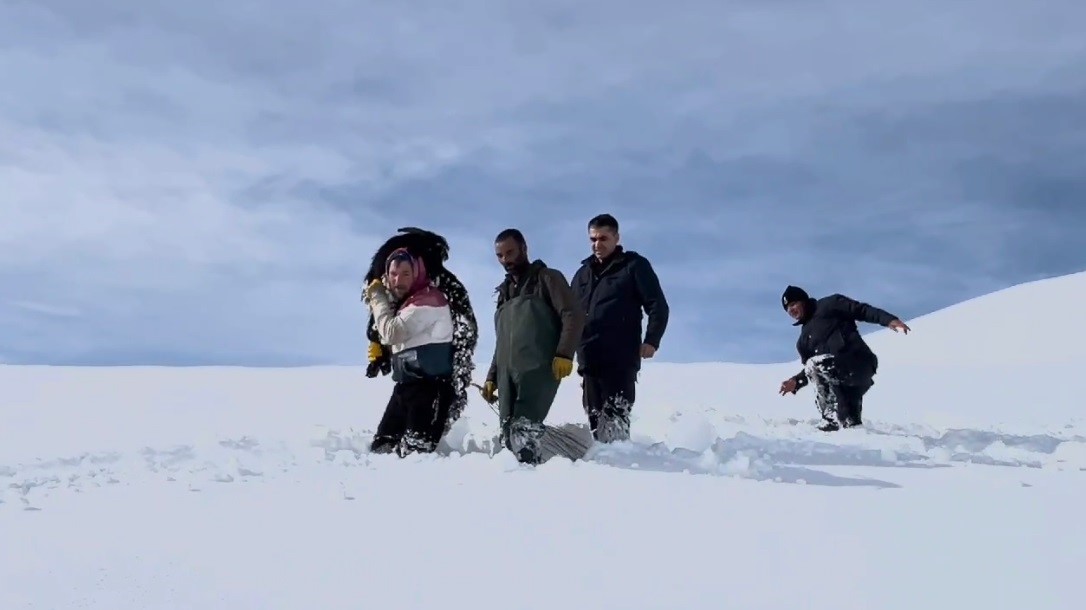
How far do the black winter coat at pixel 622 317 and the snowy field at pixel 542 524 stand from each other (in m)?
0.71

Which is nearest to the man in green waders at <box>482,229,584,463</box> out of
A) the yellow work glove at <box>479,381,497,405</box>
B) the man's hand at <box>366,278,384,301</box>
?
the yellow work glove at <box>479,381,497,405</box>

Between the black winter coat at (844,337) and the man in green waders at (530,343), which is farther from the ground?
the black winter coat at (844,337)

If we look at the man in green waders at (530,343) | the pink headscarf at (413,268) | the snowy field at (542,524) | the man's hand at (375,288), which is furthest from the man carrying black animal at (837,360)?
the man's hand at (375,288)

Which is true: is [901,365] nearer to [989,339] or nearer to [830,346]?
[989,339]

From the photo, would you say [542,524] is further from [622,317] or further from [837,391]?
[837,391]

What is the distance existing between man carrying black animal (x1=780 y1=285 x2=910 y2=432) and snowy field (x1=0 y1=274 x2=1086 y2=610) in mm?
1117

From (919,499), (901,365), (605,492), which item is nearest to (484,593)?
(605,492)

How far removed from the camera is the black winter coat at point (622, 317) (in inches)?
272

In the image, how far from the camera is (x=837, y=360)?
31.3 feet

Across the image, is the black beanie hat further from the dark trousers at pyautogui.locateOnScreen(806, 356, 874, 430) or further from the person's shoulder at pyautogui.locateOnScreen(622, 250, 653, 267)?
the person's shoulder at pyautogui.locateOnScreen(622, 250, 653, 267)

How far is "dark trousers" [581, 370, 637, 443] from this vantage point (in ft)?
22.6

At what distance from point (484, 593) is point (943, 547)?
184 cm

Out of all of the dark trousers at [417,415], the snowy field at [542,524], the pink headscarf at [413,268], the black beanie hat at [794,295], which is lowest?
the snowy field at [542,524]

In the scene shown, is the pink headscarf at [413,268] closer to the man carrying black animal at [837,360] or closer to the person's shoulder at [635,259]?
the person's shoulder at [635,259]
